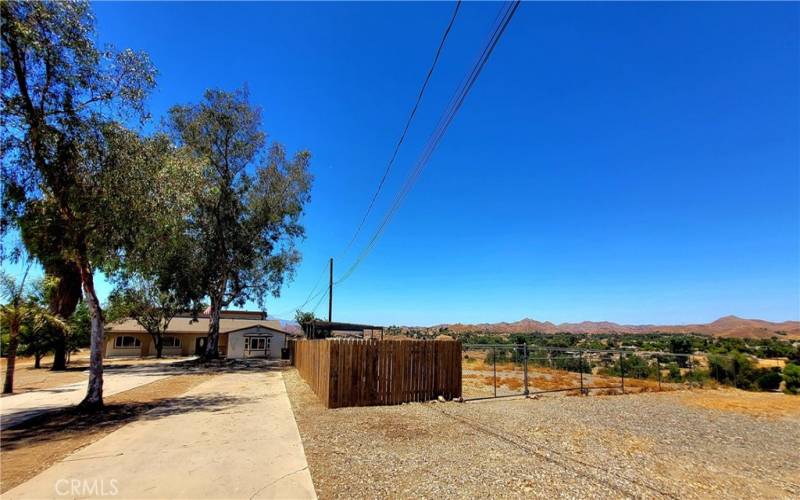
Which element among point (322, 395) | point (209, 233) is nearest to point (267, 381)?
point (322, 395)

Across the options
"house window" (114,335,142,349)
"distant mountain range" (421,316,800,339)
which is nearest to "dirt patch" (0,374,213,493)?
"house window" (114,335,142,349)

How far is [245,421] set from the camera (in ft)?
30.9

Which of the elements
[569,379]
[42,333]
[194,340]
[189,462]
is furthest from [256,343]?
[189,462]

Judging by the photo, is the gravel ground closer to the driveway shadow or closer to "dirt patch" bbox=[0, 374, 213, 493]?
the driveway shadow

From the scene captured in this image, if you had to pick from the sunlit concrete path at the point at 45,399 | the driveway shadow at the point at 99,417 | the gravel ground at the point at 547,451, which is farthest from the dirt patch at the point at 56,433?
the gravel ground at the point at 547,451

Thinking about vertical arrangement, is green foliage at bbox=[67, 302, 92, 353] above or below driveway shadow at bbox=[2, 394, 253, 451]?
above

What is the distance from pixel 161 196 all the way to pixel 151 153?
112cm

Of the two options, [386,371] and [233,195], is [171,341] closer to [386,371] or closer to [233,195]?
[233,195]

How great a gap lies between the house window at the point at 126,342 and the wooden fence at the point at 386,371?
119 feet

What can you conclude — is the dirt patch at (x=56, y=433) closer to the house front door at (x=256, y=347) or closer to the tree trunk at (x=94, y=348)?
the tree trunk at (x=94, y=348)

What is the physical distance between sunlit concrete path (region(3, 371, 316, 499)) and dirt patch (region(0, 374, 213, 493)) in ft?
0.97

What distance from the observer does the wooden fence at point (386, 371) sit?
11.3m

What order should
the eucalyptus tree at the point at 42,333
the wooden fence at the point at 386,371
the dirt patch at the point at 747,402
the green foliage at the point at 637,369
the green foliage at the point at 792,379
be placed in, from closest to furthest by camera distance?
the wooden fence at the point at 386,371 → the dirt patch at the point at 747,402 → the eucalyptus tree at the point at 42,333 → the green foliage at the point at 792,379 → the green foliage at the point at 637,369

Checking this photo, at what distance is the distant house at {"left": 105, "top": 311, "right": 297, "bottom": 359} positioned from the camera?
131 feet
